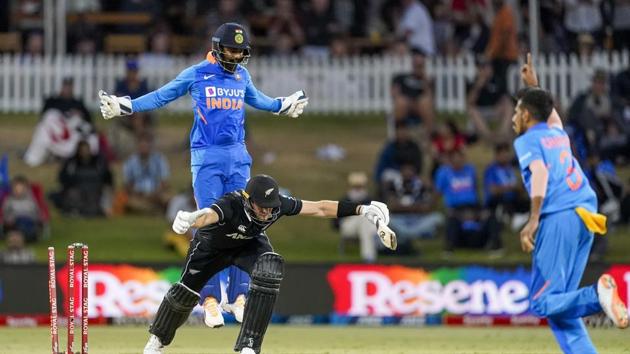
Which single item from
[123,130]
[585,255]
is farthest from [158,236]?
[585,255]

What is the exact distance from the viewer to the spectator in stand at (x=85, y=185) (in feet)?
70.9

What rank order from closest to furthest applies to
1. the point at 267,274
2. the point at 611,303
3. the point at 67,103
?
the point at 611,303, the point at 267,274, the point at 67,103

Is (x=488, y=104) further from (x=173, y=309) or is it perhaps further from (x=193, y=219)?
(x=193, y=219)

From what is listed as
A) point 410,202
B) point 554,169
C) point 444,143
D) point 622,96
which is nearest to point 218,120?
point 554,169

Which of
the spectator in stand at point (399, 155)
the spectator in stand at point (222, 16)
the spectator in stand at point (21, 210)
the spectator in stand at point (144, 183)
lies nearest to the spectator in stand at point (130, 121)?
the spectator in stand at point (144, 183)

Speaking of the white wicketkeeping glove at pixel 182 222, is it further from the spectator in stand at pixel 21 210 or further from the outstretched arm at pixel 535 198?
the spectator in stand at pixel 21 210

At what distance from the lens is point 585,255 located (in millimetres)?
10227

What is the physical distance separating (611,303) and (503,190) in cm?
1175

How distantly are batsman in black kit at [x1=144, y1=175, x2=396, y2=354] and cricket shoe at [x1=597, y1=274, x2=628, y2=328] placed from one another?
5.67 ft

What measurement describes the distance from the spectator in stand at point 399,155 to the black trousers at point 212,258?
10232 mm

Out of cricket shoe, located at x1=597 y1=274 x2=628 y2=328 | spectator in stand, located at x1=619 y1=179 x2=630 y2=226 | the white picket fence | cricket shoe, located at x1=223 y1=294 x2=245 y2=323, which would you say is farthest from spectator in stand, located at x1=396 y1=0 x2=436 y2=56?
cricket shoe, located at x1=597 y1=274 x2=628 y2=328

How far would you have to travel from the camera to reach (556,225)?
33.2 feet

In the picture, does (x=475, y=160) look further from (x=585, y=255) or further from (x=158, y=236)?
(x=585, y=255)

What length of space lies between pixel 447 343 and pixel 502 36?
9.72 m
